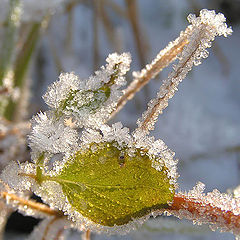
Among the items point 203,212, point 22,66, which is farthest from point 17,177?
point 22,66

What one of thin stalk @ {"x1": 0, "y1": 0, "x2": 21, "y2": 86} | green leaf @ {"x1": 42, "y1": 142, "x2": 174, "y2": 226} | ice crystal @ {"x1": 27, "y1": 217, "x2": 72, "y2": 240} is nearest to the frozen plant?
green leaf @ {"x1": 42, "y1": 142, "x2": 174, "y2": 226}

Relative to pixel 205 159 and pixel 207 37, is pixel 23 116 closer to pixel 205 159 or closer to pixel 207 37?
pixel 205 159

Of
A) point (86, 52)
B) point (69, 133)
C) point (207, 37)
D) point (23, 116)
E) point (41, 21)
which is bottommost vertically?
point (69, 133)

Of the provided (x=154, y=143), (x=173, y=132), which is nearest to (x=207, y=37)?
(x=154, y=143)

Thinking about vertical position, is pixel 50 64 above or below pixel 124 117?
above

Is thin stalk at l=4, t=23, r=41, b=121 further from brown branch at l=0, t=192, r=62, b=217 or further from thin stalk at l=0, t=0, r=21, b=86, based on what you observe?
brown branch at l=0, t=192, r=62, b=217

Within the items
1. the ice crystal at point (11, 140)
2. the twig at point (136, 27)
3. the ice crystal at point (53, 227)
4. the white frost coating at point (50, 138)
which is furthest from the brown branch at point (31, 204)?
the twig at point (136, 27)
